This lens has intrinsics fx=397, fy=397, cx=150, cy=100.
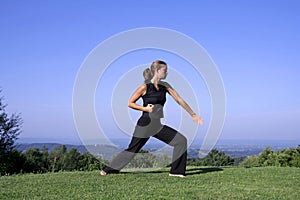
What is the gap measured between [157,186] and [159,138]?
163cm

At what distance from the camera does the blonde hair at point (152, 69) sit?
8625mm

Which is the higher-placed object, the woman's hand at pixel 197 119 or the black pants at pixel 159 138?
the woman's hand at pixel 197 119

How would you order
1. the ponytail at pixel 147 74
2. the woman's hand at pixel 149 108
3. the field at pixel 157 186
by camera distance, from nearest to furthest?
the field at pixel 157 186 → the woman's hand at pixel 149 108 → the ponytail at pixel 147 74

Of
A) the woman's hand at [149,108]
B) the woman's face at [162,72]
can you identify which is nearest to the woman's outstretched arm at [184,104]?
the woman's face at [162,72]

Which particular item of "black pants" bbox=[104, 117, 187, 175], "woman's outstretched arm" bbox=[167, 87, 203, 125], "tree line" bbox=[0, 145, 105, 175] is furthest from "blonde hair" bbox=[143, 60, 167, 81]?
"tree line" bbox=[0, 145, 105, 175]

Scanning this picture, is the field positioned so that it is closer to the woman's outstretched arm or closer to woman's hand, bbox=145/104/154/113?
the woman's outstretched arm

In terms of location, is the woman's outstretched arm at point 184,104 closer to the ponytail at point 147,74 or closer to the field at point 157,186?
the ponytail at point 147,74

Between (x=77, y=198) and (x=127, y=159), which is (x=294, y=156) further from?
(x=77, y=198)

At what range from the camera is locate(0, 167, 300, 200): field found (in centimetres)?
655

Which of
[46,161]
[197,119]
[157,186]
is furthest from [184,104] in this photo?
[46,161]

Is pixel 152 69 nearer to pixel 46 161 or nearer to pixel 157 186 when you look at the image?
pixel 157 186

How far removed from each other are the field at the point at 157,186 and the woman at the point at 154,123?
374 millimetres

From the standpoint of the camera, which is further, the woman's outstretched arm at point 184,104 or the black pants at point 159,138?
the woman's outstretched arm at point 184,104

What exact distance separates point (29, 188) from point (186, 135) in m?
3.54
